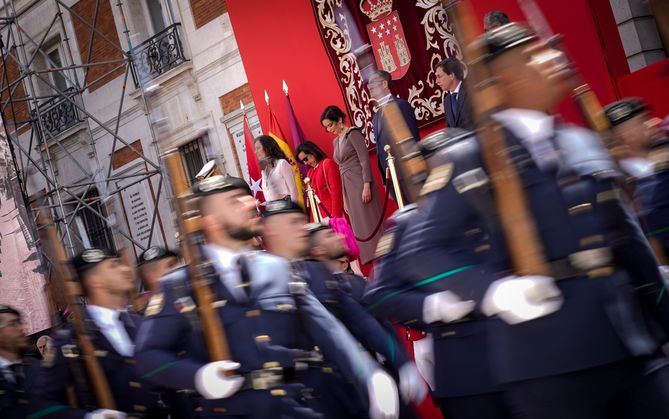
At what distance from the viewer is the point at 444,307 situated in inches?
105

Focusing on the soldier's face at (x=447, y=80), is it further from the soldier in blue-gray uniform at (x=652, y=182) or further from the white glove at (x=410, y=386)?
the white glove at (x=410, y=386)

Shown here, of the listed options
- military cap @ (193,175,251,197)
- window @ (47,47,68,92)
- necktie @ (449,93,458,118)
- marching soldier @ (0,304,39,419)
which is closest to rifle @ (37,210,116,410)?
marching soldier @ (0,304,39,419)

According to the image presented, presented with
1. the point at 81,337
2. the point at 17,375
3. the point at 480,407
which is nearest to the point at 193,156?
the point at 17,375

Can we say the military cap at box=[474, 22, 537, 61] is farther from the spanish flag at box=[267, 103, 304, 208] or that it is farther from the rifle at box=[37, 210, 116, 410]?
the spanish flag at box=[267, 103, 304, 208]

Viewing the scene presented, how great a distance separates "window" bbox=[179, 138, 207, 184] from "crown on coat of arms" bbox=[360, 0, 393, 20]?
6.62 meters

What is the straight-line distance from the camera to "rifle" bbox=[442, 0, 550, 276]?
7.93ft

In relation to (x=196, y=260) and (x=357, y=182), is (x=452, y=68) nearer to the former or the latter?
(x=357, y=182)

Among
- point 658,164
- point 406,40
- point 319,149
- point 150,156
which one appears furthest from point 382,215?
point 150,156

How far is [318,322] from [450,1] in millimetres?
1306

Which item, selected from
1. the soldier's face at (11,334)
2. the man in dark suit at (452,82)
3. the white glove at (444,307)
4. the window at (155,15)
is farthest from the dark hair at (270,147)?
the window at (155,15)

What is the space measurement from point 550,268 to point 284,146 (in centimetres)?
767

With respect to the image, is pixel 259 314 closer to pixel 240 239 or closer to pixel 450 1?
pixel 240 239

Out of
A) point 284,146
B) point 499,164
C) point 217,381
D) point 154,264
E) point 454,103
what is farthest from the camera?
point 284,146

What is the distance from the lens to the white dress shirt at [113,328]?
173 inches
